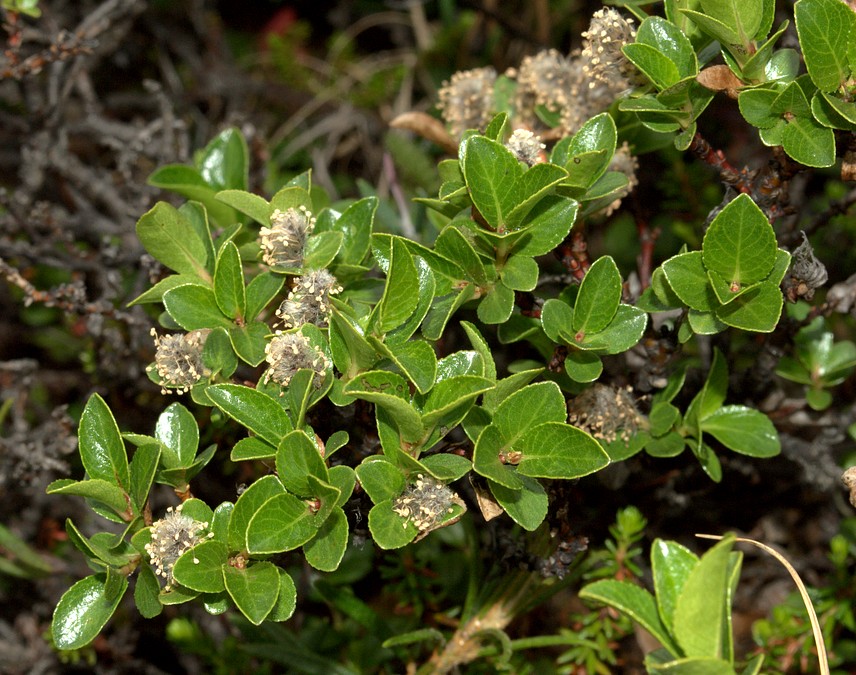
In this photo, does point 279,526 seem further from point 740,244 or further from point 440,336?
point 740,244

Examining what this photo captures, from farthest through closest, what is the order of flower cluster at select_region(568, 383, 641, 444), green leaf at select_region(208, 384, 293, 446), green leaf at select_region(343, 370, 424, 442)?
1. flower cluster at select_region(568, 383, 641, 444)
2. green leaf at select_region(208, 384, 293, 446)
3. green leaf at select_region(343, 370, 424, 442)

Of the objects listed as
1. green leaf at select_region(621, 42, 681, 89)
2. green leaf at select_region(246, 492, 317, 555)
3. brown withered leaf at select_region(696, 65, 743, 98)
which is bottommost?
green leaf at select_region(246, 492, 317, 555)

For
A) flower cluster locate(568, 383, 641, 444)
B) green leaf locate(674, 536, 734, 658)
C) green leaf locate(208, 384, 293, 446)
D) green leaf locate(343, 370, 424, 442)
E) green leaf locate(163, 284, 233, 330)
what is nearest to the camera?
green leaf locate(674, 536, 734, 658)

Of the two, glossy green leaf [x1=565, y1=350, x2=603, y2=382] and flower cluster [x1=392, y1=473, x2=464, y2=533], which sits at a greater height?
glossy green leaf [x1=565, y1=350, x2=603, y2=382]

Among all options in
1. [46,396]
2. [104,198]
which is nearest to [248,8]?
[104,198]

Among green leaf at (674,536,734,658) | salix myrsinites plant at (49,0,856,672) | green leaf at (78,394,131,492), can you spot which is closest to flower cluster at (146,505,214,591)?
salix myrsinites plant at (49,0,856,672)

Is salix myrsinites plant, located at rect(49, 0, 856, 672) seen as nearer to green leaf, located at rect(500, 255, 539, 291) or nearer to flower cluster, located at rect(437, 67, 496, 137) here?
green leaf, located at rect(500, 255, 539, 291)

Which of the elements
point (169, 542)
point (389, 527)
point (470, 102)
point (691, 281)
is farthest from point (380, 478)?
point (470, 102)
